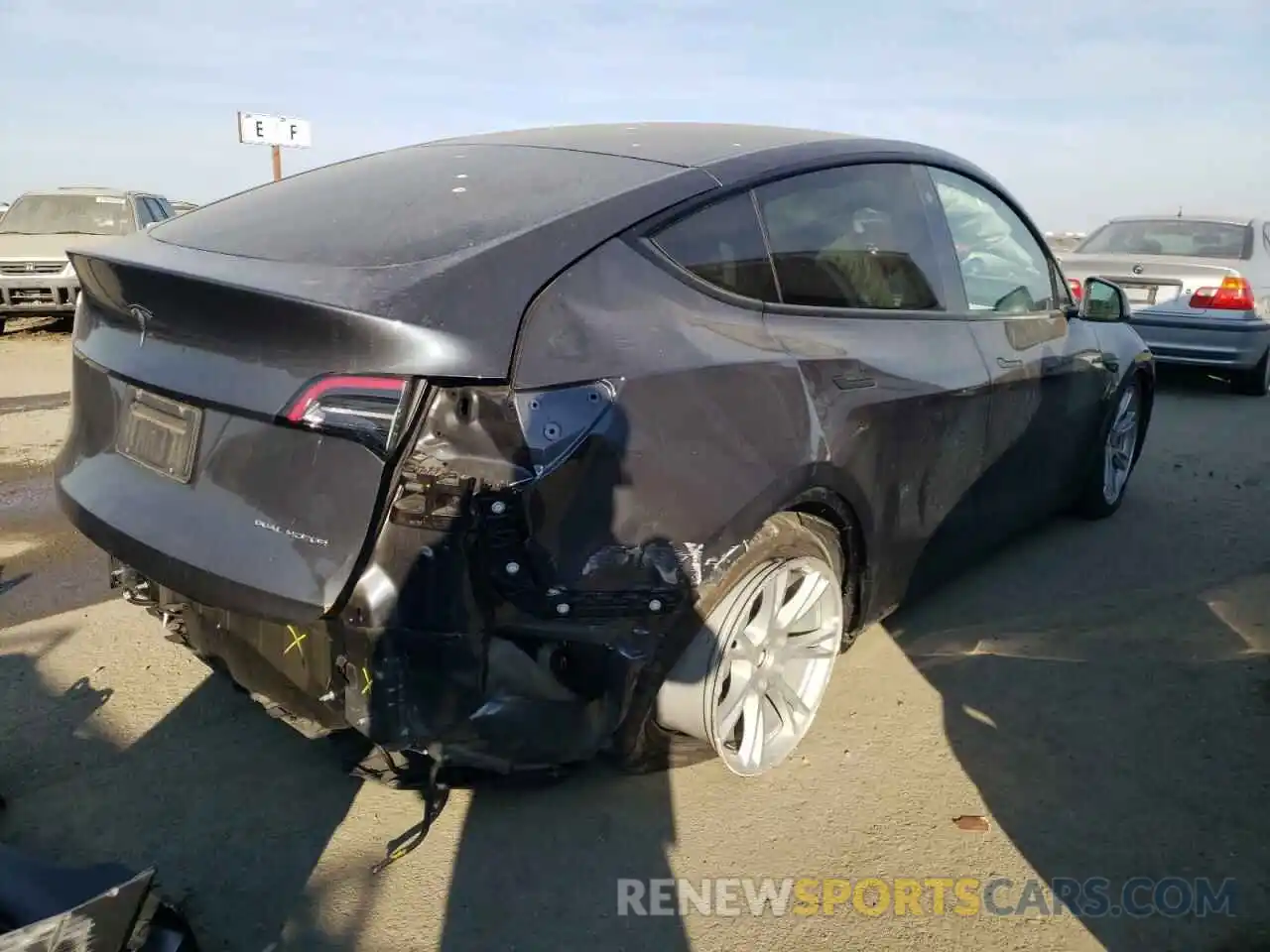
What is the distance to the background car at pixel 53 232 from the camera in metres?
9.71

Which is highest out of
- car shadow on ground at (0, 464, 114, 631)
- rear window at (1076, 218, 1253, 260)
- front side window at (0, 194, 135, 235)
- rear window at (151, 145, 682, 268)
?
rear window at (151, 145, 682, 268)

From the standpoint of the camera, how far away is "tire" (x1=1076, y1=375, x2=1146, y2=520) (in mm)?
4535

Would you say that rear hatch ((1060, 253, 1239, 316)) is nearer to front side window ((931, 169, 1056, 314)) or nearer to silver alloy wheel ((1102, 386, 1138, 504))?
silver alloy wheel ((1102, 386, 1138, 504))

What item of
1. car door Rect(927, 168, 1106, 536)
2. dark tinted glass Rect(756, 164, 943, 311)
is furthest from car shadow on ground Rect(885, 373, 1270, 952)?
dark tinted glass Rect(756, 164, 943, 311)

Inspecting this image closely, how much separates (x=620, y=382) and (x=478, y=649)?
0.63 m

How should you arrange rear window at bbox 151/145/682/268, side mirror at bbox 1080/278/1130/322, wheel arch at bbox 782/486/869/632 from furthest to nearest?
side mirror at bbox 1080/278/1130/322 < wheel arch at bbox 782/486/869/632 < rear window at bbox 151/145/682/268

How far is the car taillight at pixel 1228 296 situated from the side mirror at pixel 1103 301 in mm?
4124

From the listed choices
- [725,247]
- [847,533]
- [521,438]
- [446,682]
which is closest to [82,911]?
[446,682]

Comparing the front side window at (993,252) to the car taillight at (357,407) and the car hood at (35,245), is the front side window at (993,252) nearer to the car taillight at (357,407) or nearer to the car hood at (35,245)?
the car taillight at (357,407)

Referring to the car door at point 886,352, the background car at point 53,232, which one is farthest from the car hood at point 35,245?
the car door at point 886,352

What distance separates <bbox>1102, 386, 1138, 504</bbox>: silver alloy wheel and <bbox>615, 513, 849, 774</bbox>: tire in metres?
2.67

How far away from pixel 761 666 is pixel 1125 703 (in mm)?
1364

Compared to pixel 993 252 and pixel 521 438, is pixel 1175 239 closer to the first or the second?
pixel 993 252

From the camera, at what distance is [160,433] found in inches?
85.3
